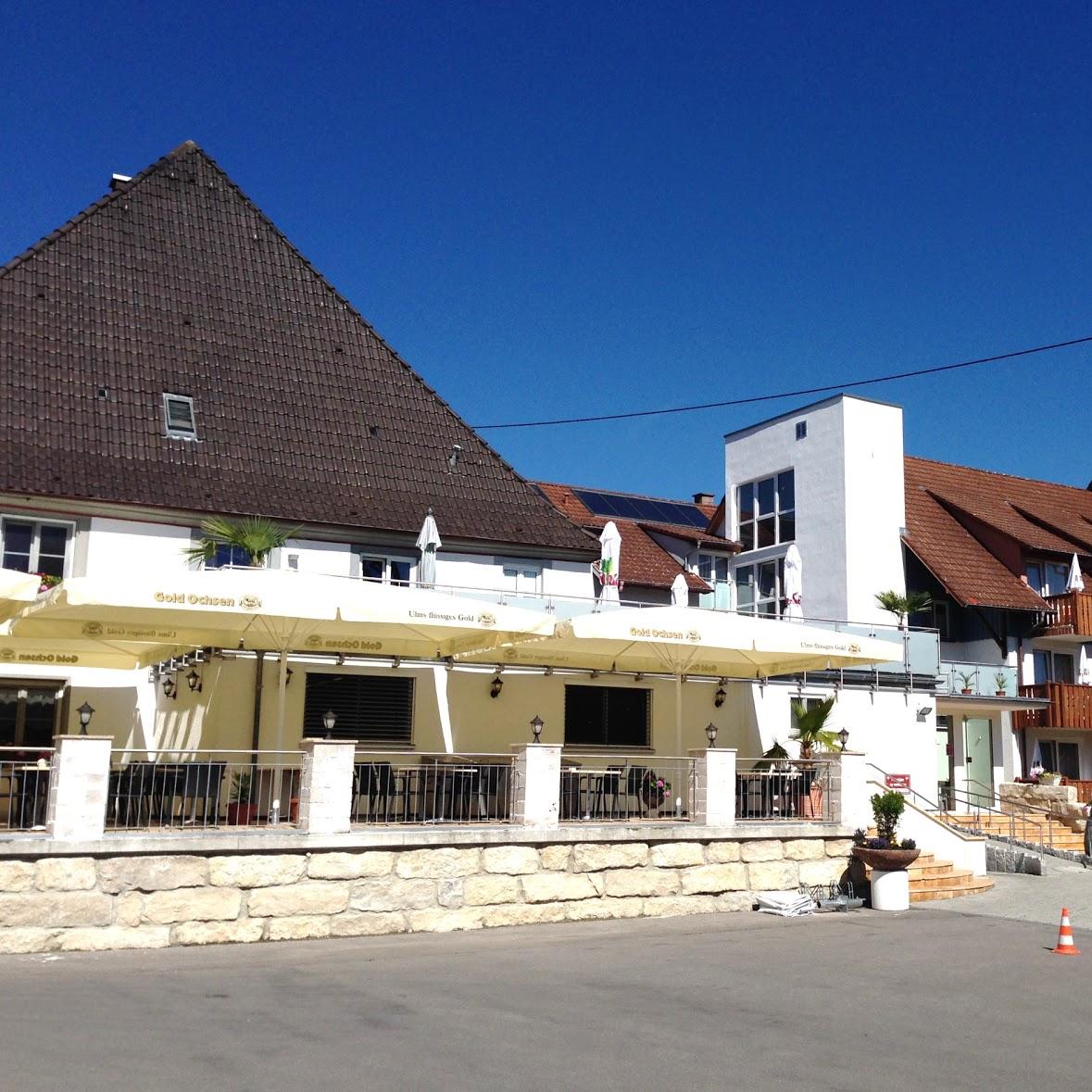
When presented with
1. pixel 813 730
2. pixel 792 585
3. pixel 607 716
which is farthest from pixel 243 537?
pixel 792 585

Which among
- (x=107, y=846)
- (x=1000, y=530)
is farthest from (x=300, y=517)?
(x=1000, y=530)

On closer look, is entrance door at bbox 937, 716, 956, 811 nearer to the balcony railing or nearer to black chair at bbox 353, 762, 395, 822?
the balcony railing

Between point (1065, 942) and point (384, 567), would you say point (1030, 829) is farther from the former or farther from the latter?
point (384, 567)

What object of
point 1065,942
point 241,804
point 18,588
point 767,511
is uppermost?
point 767,511

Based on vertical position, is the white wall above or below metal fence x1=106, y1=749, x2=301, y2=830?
above

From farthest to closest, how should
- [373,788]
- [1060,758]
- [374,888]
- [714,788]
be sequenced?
[1060,758], [714,788], [373,788], [374,888]

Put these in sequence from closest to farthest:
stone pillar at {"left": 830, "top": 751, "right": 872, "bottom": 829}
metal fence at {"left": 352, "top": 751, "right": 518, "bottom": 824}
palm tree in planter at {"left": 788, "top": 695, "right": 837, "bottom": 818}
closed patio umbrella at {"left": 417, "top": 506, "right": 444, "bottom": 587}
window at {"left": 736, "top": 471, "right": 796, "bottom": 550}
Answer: metal fence at {"left": 352, "top": 751, "right": 518, "bottom": 824} < stone pillar at {"left": 830, "top": 751, "right": 872, "bottom": 829} < closed patio umbrella at {"left": 417, "top": 506, "right": 444, "bottom": 587} < palm tree in planter at {"left": 788, "top": 695, "right": 837, "bottom": 818} < window at {"left": 736, "top": 471, "right": 796, "bottom": 550}

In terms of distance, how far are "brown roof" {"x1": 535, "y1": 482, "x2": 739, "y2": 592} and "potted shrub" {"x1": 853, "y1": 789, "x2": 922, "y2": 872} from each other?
13027 mm

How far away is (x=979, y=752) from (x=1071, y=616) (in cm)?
489

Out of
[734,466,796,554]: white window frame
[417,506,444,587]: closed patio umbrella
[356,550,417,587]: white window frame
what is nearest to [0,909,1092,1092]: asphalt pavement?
[417,506,444,587]: closed patio umbrella

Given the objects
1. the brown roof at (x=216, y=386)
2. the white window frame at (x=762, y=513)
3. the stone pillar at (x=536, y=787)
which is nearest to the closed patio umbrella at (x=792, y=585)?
the brown roof at (x=216, y=386)

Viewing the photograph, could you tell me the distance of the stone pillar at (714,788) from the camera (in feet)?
60.1

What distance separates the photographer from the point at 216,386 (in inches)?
951

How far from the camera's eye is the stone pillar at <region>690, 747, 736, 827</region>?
60.1ft
